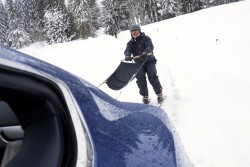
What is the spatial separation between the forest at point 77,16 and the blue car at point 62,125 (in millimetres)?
38844

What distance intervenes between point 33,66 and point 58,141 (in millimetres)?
327

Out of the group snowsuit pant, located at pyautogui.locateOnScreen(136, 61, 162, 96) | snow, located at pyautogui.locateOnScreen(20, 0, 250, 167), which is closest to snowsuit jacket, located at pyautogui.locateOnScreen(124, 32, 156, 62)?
snowsuit pant, located at pyautogui.locateOnScreen(136, 61, 162, 96)

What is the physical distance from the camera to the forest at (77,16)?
5077 cm

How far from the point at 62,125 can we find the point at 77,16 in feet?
159

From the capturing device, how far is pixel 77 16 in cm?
4875

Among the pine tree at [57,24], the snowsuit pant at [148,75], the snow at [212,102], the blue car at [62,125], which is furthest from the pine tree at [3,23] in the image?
the blue car at [62,125]

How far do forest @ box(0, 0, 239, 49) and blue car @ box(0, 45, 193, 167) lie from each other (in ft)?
127

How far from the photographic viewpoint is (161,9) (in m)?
68.9

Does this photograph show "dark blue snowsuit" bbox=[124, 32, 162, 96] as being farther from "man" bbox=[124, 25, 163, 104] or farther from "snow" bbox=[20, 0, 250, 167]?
"snow" bbox=[20, 0, 250, 167]

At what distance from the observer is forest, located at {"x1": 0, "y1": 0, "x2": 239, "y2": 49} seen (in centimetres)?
5077

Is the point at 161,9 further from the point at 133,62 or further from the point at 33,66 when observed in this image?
the point at 33,66

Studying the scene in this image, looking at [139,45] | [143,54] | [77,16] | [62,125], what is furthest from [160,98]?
[77,16]

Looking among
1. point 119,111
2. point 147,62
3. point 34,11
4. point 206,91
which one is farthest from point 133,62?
point 34,11

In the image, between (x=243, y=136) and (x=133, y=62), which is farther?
(x=133, y=62)
